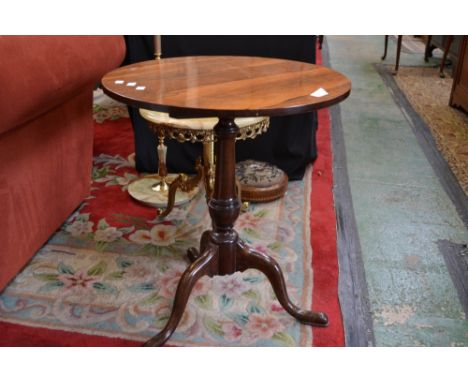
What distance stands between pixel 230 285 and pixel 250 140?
3.32 ft

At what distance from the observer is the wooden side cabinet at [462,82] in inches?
137

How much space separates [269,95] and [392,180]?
1.51m

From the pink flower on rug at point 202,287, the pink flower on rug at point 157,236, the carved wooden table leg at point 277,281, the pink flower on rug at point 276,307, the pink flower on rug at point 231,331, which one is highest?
the carved wooden table leg at point 277,281

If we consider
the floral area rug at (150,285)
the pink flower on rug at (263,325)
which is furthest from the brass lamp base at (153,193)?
the pink flower on rug at (263,325)

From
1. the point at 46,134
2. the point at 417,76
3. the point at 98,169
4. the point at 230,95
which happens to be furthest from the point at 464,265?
the point at 417,76

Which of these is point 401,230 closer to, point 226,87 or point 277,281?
point 277,281

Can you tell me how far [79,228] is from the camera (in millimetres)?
1860

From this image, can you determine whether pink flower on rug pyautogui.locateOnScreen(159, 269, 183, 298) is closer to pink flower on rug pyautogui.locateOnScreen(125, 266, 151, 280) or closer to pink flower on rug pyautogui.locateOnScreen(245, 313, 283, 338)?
pink flower on rug pyautogui.locateOnScreen(125, 266, 151, 280)

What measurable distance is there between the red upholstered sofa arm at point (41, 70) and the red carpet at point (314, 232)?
0.58 meters

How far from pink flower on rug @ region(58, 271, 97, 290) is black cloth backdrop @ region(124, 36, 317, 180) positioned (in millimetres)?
922

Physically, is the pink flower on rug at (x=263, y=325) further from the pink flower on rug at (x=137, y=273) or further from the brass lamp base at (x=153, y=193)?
the brass lamp base at (x=153, y=193)

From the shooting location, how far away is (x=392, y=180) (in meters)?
2.40

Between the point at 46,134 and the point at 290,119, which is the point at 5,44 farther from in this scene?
the point at 290,119

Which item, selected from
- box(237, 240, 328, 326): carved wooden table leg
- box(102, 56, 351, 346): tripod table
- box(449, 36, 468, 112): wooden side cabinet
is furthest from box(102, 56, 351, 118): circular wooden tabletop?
box(449, 36, 468, 112): wooden side cabinet
